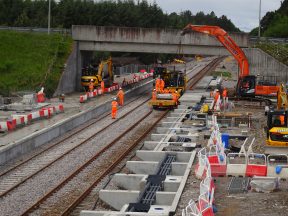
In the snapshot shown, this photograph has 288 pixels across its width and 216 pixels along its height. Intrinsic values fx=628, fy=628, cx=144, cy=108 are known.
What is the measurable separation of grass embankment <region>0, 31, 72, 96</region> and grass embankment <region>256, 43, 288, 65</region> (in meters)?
15.3

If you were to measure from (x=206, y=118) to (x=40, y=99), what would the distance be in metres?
13.6

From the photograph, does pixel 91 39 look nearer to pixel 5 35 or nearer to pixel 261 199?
pixel 5 35

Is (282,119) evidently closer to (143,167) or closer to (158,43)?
(143,167)

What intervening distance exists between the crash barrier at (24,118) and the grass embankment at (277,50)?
19.1m

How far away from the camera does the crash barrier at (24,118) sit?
27522 mm

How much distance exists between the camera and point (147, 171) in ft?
65.3

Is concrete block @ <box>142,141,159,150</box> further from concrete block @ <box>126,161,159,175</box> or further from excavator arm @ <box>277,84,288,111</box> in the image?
excavator arm @ <box>277,84,288,111</box>

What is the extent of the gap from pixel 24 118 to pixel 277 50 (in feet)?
86.5

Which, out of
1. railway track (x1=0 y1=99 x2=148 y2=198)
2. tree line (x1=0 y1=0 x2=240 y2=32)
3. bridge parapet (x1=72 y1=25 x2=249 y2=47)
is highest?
tree line (x1=0 y1=0 x2=240 y2=32)

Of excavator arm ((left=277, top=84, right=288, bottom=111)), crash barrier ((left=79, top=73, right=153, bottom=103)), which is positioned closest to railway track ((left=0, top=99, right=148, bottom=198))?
excavator arm ((left=277, top=84, right=288, bottom=111))

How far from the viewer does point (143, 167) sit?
787 inches

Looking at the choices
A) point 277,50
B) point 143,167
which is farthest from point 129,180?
point 277,50

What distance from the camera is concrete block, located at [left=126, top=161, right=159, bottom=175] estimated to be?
65.2 ft

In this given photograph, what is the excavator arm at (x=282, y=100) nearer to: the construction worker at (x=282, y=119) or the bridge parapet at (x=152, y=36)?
the construction worker at (x=282, y=119)
